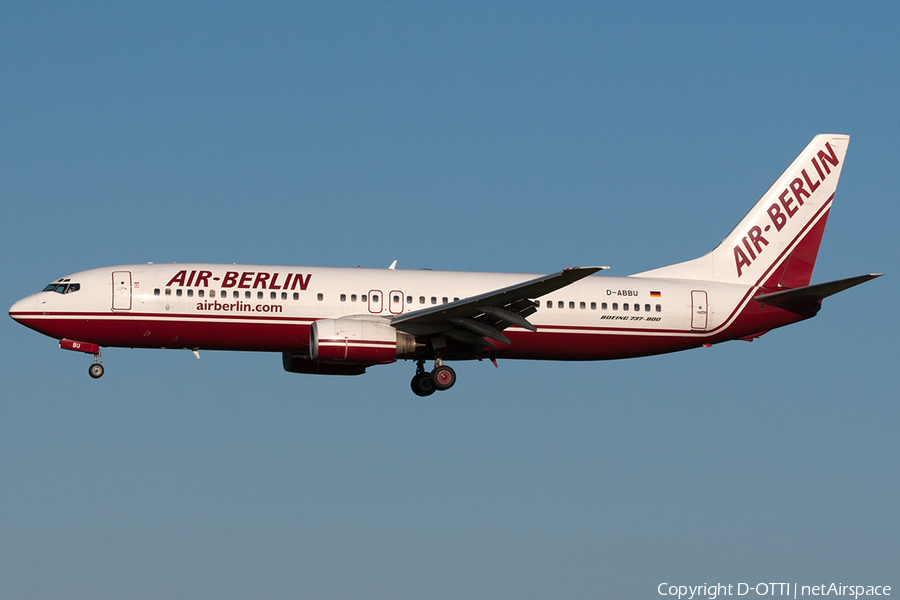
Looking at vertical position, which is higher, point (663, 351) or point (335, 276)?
point (335, 276)

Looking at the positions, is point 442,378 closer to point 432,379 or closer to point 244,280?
point 432,379

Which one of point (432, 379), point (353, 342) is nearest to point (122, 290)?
point (353, 342)

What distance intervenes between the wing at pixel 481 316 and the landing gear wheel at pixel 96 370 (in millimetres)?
10428

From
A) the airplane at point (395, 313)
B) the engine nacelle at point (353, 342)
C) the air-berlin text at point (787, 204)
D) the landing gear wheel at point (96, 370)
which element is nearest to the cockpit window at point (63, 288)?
the airplane at point (395, 313)

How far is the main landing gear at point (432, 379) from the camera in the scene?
1734 inches

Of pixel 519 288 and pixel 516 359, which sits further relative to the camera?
pixel 516 359

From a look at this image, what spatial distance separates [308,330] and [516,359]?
7913 millimetres

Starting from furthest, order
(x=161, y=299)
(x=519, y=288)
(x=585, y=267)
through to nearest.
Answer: (x=161, y=299) < (x=519, y=288) < (x=585, y=267)

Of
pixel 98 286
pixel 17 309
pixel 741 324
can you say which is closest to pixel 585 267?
pixel 741 324

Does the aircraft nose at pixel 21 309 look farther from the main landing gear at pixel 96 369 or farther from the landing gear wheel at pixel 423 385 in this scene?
the landing gear wheel at pixel 423 385

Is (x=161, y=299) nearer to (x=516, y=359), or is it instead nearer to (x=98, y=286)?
(x=98, y=286)

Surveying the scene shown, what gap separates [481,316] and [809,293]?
12.1 meters

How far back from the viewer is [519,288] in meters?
40.1

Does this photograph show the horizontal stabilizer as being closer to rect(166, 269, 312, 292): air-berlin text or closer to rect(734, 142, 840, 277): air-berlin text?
rect(734, 142, 840, 277): air-berlin text
